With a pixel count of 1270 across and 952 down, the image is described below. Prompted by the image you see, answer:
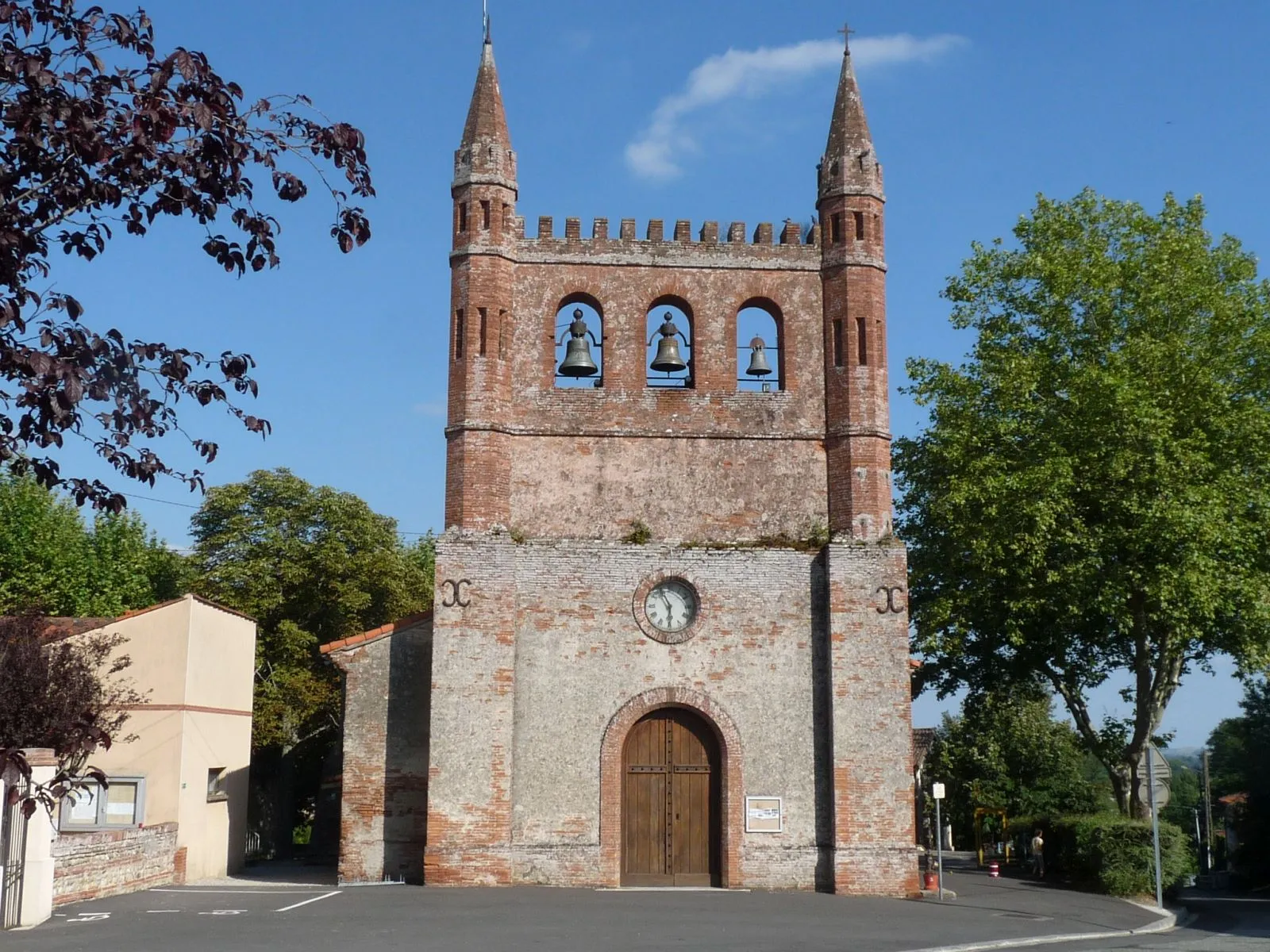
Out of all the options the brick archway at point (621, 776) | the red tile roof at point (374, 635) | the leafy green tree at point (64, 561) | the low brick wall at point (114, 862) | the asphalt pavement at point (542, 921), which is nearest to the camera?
the asphalt pavement at point (542, 921)

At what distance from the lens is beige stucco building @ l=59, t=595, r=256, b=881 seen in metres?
22.1

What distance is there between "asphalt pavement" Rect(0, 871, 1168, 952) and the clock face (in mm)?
4011

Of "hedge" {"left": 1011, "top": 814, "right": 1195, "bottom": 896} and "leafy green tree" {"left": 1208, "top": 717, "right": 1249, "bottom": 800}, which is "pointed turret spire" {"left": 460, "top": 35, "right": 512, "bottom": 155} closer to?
"hedge" {"left": 1011, "top": 814, "right": 1195, "bottom": 896}

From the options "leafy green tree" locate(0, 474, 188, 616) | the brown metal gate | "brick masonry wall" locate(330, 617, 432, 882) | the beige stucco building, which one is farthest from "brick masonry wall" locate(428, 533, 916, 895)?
"leafy green tree" locate(0, 474, 188, 616)

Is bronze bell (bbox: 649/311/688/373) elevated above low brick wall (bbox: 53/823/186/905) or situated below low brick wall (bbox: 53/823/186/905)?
above

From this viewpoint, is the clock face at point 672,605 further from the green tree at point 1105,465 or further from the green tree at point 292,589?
the green tree at point 292,589

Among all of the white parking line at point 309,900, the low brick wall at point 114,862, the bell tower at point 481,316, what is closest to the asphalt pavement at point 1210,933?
the white parking line at point 309,900

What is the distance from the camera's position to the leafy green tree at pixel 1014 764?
129 ft

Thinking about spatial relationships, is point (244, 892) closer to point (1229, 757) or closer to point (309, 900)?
point (309, 900)

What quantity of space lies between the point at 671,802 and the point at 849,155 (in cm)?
1110

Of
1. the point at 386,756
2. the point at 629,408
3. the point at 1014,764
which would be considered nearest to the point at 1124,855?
the point at 629,408

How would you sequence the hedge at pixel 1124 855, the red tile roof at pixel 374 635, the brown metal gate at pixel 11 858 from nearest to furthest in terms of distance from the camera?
the brown metal gate at pixel 11 858 → the red tile roof at pixel 374 635 → the hedge at pixel 1124 855

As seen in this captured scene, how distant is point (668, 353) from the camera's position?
20.8 metres

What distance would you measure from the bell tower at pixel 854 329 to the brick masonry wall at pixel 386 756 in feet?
23.7
